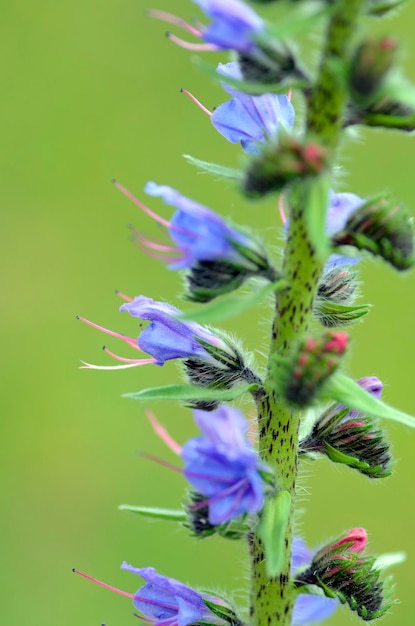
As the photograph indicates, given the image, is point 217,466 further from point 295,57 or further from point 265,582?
point 295,57

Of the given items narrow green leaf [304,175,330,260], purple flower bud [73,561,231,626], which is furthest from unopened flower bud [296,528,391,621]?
narrow green leaf [304,175,330,260]

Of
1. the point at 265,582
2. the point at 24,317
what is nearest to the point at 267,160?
the point at 265,582

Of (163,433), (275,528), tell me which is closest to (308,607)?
(275,528)

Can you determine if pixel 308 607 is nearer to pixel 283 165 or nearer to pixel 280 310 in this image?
pixel 280 310

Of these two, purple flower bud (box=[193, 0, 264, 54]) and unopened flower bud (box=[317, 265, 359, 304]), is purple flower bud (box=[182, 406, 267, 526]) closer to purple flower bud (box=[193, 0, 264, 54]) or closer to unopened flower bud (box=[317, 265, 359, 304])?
unopened flower bud (box=[317, 265, 359, 304])

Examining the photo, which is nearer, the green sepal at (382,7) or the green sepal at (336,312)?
the green sepal at (382,7)

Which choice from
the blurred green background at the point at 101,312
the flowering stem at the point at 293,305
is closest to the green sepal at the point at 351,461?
the flowering stem at the point at 293,305

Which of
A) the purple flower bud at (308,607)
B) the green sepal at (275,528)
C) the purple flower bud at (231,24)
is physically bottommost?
the purple flower bud at (308,607)

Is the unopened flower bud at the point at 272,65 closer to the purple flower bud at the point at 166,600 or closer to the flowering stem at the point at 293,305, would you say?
the flowering stem at the point at 293,305
